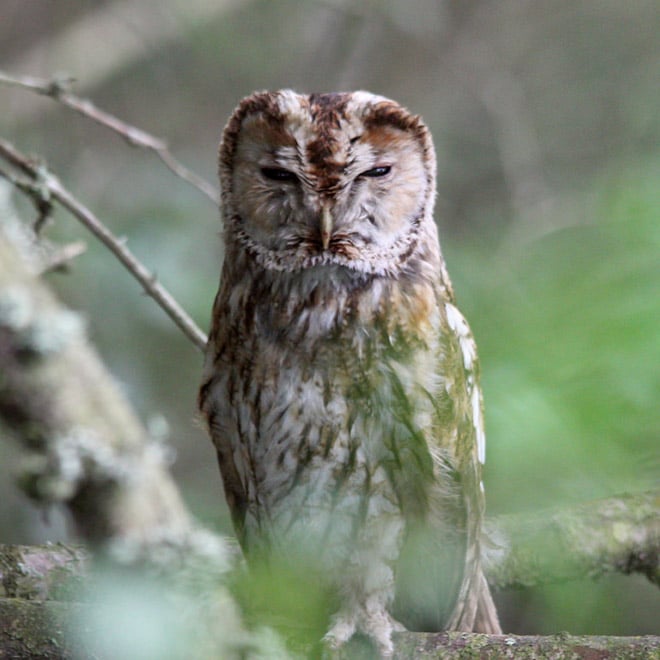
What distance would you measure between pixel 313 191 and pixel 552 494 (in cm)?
93

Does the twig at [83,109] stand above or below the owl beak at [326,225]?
above

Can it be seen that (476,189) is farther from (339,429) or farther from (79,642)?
(79,642)

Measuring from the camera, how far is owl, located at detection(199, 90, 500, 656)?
165 cm

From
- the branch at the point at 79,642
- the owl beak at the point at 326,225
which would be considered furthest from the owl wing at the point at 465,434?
the branch at the point at 79,642

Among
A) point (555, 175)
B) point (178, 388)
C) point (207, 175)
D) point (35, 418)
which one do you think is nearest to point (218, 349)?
point (35, 418)

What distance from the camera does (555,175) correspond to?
4477 mm

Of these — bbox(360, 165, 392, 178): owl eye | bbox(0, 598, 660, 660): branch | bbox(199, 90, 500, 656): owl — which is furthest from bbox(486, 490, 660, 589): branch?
bbox(360, 165, 392, 178): owl eye

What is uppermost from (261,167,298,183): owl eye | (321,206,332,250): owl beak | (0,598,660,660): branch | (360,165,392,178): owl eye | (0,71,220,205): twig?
(0,71,220,205): twig

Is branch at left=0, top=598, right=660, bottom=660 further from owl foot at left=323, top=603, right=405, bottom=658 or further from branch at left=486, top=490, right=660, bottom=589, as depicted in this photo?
branch at left=486, top=490, right=660, bottom=589

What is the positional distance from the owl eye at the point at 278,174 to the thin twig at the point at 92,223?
11.7 inches

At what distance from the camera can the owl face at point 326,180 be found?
1.60 metres

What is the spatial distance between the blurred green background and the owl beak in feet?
0.62

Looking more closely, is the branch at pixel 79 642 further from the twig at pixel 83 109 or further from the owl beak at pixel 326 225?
the twig at pixel 83 109

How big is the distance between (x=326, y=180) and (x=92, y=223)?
1.46ft
